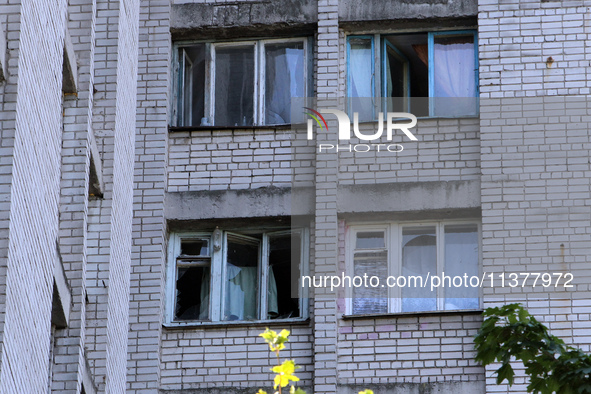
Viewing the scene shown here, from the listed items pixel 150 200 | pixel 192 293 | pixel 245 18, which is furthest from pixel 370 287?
pixel 245 18

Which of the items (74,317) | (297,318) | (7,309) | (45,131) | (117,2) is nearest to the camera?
(7,309)

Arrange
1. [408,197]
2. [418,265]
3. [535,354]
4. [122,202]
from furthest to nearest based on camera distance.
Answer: [418,265] → [408,197] → [122,202] → [535,354]

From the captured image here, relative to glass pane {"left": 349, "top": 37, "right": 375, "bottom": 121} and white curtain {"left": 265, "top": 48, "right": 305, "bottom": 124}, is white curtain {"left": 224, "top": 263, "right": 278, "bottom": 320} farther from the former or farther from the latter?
A: glass pane {"left": 349, "top": 37, "right": 375, "bottom": 121}

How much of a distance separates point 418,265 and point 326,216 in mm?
1226

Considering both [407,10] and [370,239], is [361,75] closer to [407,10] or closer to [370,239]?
[407,10]

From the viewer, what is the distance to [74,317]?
494 inches

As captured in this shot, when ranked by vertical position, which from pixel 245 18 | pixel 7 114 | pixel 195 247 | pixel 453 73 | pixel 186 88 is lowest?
pixel 195 247

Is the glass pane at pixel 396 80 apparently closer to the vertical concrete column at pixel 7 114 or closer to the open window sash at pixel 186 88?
the open window sash at pixel 186 88

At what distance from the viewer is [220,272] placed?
15.6m

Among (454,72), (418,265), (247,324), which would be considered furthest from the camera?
(454,72)

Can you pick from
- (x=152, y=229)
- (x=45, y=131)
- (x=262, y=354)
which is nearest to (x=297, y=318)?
(x=262, y=354)

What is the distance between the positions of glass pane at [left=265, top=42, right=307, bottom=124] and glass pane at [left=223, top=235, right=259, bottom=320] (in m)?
1.58

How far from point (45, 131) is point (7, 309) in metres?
2.02

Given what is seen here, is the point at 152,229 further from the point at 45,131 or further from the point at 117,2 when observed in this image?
the point at 45,131
